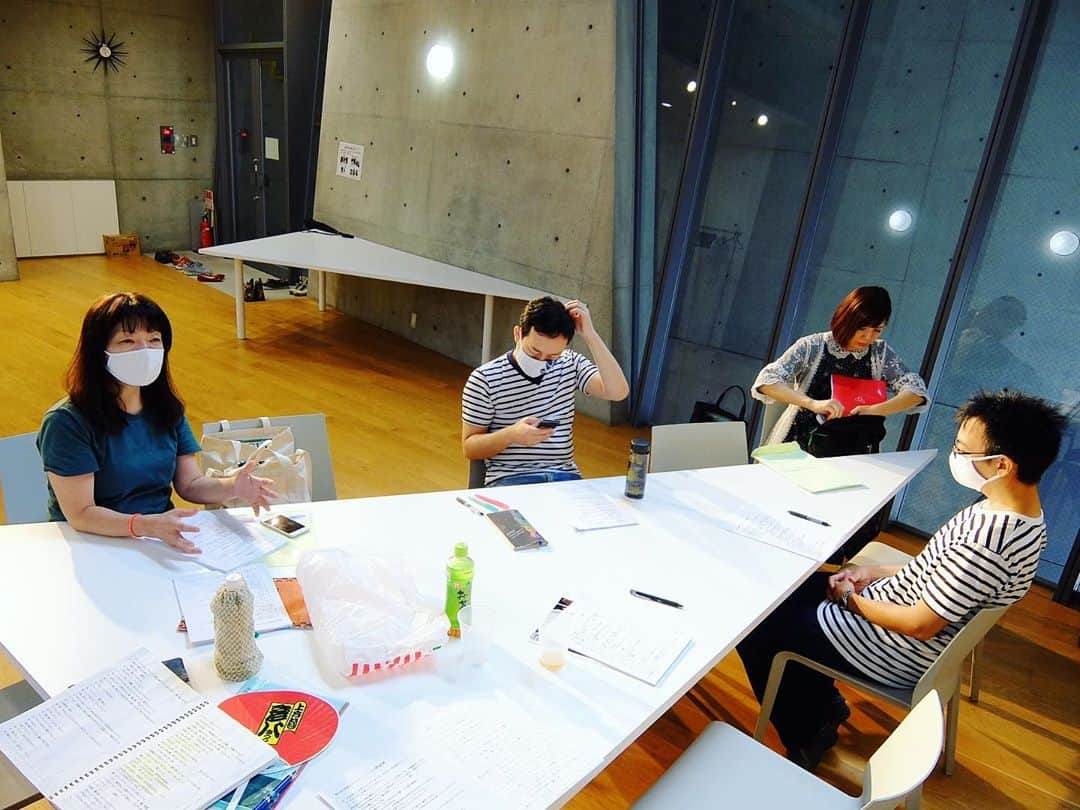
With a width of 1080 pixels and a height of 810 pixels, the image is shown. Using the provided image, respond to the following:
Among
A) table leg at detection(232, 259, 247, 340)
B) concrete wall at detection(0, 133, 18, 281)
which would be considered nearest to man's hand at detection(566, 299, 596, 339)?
table leg at detection(232, 259, 247, 340)

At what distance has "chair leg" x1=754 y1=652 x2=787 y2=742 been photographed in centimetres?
228

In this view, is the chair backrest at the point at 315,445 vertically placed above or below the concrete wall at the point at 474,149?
below

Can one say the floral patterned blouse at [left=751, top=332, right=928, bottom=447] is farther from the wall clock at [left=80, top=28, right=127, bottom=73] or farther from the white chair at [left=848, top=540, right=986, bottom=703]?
the wall clock at [left=80, top=28, right=127, bottom=73]

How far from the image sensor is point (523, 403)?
2881 mm

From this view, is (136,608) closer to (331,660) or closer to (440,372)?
(331,660)

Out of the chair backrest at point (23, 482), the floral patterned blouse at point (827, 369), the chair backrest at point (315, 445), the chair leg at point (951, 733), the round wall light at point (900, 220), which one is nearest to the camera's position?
the chair backrest at point (23, 482)

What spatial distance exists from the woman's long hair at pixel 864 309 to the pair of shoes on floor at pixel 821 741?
57.7 inches

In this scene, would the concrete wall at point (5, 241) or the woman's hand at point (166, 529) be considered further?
the concrete wall at point (5, 241)

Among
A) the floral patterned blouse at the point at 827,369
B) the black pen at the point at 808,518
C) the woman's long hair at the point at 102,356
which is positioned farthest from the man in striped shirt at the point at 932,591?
the woman's long hair at the point at 102,356

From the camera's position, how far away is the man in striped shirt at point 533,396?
108 inches

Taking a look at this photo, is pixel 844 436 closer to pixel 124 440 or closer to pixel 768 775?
pixel 768 775

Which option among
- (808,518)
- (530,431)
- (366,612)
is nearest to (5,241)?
(530,431)

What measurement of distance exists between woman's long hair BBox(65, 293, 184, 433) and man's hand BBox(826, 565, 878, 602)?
88.1 inches

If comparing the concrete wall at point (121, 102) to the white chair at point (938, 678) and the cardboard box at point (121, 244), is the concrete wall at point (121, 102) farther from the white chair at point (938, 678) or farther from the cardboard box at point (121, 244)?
the white chair at point (938, 678)
